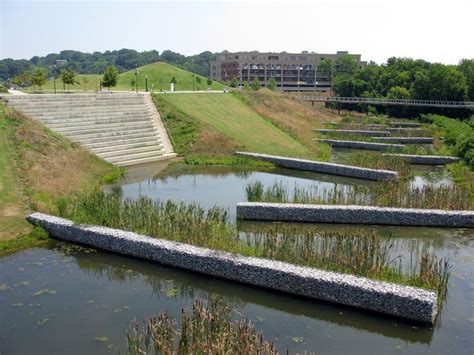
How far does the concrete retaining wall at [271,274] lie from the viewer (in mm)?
9820

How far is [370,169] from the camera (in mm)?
23109

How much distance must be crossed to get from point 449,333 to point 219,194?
11579 millimetres

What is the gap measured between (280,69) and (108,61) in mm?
70288

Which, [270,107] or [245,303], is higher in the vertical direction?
[270,107]

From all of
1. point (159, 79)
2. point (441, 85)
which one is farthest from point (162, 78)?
point (441, 85)

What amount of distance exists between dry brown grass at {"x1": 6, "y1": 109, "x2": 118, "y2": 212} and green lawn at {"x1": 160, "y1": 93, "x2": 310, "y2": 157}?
410 inches

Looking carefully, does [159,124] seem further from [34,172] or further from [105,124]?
[34,172]

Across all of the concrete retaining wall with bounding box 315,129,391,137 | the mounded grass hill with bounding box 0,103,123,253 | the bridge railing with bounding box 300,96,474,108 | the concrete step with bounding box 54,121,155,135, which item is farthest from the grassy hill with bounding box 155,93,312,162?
the bridge railing with bounding box 300,96,474,108

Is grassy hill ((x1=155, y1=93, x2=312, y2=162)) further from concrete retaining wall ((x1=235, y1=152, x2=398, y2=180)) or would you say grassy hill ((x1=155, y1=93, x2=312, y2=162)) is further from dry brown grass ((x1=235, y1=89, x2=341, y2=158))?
concrete retaining wall ((x1=235, y1=152, x2=398, y2=180))

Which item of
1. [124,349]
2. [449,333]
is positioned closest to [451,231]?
[449,333]

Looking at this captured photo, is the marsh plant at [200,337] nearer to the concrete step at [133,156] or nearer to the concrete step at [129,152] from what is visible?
the concrete step at [133,156]

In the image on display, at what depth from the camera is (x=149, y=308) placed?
10.3 meters

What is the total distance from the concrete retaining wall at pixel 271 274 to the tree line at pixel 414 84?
173 feet

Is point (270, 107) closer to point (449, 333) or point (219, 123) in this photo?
point (219, 123)
